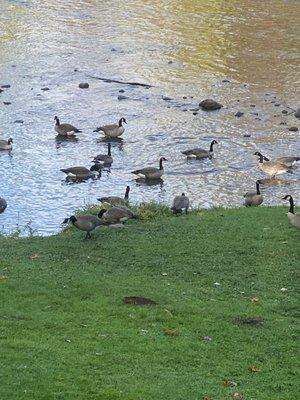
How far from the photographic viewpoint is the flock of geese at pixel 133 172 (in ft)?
63.1

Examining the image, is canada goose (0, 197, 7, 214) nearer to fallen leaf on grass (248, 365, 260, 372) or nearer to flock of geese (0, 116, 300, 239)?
flock of geese (0, 116, 300, 239)

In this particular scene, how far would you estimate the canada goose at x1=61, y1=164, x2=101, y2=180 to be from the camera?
2738 cm

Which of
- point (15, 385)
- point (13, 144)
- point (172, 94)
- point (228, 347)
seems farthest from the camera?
point (172, 94)

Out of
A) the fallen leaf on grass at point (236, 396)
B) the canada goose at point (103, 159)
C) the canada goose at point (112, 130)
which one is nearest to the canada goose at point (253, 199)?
the canada goose at point (103, 159)

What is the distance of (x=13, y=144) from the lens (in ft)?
101

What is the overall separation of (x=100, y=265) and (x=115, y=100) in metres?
19.7

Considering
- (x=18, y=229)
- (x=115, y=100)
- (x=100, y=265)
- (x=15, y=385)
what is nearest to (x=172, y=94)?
(x=115, y=100)

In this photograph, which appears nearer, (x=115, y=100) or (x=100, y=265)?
(x=100, y=265)

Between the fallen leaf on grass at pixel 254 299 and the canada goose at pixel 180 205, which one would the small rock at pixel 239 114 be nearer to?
the canada goose at pixel 180 205

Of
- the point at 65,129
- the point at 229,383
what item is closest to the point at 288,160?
the point at 65,129

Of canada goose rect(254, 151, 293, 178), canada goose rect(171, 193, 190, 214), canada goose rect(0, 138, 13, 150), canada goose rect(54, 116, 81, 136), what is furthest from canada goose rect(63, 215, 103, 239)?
canada goose rect(54, 116, 81, 136)

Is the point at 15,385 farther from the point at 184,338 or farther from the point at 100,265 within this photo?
the point at 100,265

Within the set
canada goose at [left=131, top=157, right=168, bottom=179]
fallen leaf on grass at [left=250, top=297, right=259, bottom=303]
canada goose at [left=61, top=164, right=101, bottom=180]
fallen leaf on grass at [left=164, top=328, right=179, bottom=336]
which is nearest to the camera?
fallen leaf on grass at [left=164, top=328, right=179, bottom=336]

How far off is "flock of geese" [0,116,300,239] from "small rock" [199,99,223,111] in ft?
10.9
